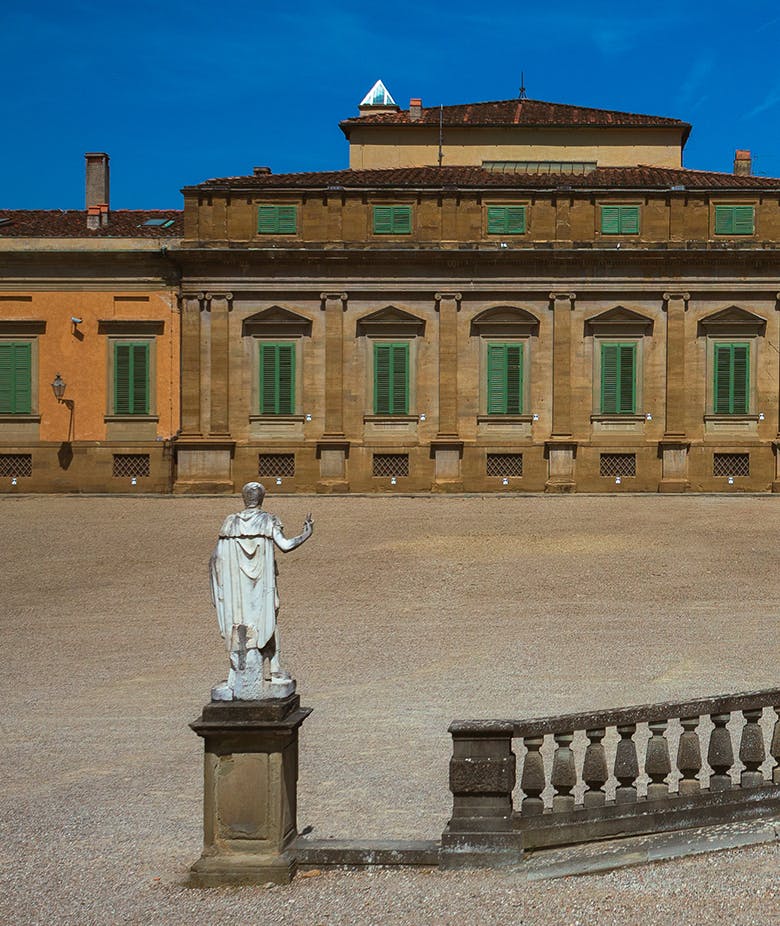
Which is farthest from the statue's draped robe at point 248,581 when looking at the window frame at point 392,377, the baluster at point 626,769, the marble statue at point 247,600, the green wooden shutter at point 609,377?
the green wooden shutter at point 609,377

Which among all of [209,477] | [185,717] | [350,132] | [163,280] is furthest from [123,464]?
[185,717]

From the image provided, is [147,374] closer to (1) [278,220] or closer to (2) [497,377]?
(1) [278,220]

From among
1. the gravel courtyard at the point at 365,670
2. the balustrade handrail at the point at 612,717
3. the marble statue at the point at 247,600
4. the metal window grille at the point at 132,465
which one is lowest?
the gravel courtyard at the point at 365,670

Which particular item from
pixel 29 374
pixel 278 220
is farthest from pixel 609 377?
pixel 29 374

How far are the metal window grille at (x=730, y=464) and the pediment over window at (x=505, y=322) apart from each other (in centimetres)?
614

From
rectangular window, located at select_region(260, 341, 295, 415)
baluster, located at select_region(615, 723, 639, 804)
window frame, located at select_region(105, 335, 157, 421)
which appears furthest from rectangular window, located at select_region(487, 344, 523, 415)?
baluster, located at select_region(615, 723, 639, 804)

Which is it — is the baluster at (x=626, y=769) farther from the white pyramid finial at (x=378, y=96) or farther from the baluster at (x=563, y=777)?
the white pyramid finial at (x=378, y=96)

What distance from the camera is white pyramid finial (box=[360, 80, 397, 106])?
41.3 m

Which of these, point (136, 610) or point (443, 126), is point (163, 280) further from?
point (136, 610)

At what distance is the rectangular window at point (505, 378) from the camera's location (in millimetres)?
31172

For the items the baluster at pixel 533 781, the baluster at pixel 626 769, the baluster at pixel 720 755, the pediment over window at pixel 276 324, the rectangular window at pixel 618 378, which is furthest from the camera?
the pediment over window at pixel 276 324

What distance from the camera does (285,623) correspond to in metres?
15.6

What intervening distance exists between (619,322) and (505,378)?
3478 millimetres

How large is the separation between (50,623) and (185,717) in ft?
16.4
